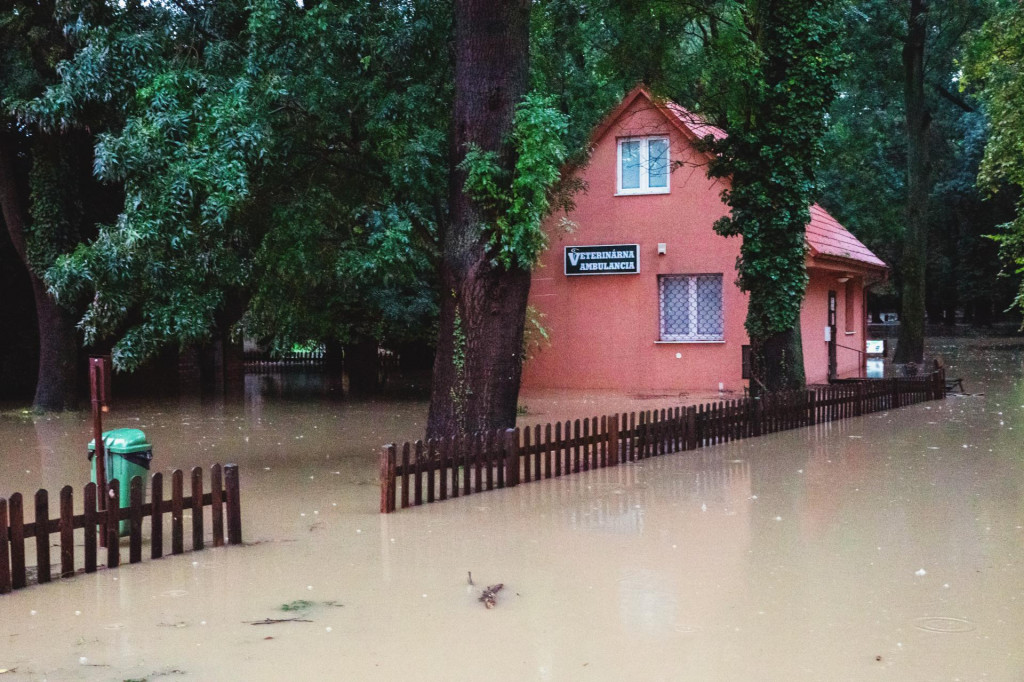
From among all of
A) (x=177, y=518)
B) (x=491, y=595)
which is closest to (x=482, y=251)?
(x=177, y=518)

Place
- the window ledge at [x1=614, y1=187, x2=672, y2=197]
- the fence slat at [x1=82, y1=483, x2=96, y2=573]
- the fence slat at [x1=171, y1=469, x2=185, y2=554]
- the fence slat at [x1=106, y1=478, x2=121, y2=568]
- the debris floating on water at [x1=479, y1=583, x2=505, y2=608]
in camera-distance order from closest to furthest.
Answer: the debris floating on water at [x1=479, y1=583, x2=505, y2=608] < the fence slat at [x1=82, y1=483, x2=96, y2=573] < the fence slat at [x1=106, y1=478, x2=121, y2=568] < the fence slat at [x1=171, y1=469, x2=185, y2=554] < the window ledge at [x1=614, y1=187, x2=672, y2=197]

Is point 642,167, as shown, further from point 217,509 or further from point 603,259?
point 217,509

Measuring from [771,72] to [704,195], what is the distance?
277 inches

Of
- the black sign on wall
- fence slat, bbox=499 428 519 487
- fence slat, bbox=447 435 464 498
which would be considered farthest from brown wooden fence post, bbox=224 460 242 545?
the black sign on wall

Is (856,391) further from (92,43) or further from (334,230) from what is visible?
(92,43)

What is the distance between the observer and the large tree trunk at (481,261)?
12945 mm

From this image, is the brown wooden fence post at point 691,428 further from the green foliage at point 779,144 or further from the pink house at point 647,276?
the pink house at point 647,276

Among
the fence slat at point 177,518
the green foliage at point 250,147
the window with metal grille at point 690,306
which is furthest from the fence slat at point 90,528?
the window with metal grille at point 690,306

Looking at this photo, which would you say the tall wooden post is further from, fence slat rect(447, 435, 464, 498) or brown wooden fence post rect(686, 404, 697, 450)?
brown wooden fence post rect(686, 404, 697, 450)

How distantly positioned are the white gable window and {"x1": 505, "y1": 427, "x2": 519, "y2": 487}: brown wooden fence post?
14973mm

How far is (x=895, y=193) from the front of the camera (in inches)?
1662

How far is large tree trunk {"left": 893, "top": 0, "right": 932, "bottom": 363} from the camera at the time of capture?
1208 inches

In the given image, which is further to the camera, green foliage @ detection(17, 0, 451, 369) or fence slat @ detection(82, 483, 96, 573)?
green foliage @ detection(17, 0, 451, 369)

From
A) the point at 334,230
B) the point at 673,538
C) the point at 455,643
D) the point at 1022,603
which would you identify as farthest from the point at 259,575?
the point at 334,230
